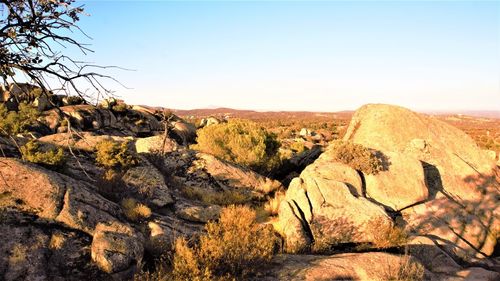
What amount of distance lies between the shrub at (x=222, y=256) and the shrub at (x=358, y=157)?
6.02 meters

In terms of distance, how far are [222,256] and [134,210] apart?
294 centimetres

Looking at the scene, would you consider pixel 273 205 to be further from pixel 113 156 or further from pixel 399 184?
pixel 113 156

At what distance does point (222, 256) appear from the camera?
8555 mm

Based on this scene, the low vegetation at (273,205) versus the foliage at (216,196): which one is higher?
the foliage at (216,196)

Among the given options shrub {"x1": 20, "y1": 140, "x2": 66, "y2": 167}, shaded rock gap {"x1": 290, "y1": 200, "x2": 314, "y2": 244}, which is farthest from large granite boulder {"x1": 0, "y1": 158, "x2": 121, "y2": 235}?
shaded rock gap {"x1": 290, "y1": 200, "x2": 314, "y2": 244}

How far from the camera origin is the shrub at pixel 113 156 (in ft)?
42.2

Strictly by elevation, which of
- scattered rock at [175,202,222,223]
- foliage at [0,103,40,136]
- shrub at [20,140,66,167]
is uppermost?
Answer: foliage at [0,103,40,136]

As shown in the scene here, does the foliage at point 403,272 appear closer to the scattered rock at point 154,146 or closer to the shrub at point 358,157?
the shrub at point 358,157

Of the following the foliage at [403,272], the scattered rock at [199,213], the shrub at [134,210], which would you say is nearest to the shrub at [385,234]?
the foliage at [403,272]

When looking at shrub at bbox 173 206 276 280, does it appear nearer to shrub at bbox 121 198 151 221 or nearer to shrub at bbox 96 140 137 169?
shrub at bbox 121 198 151 221

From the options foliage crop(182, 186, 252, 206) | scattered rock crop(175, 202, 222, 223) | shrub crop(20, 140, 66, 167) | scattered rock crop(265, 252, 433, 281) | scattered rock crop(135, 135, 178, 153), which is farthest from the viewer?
scattered rock crop(135, 135, 178, 153)

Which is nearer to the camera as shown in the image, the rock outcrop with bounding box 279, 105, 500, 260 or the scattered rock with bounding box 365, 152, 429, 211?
the rock outcrop with bounding box 279, 105, 500, 260

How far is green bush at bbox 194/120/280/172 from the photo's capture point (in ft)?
62.2

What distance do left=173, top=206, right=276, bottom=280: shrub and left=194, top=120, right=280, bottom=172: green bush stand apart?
9.15m
